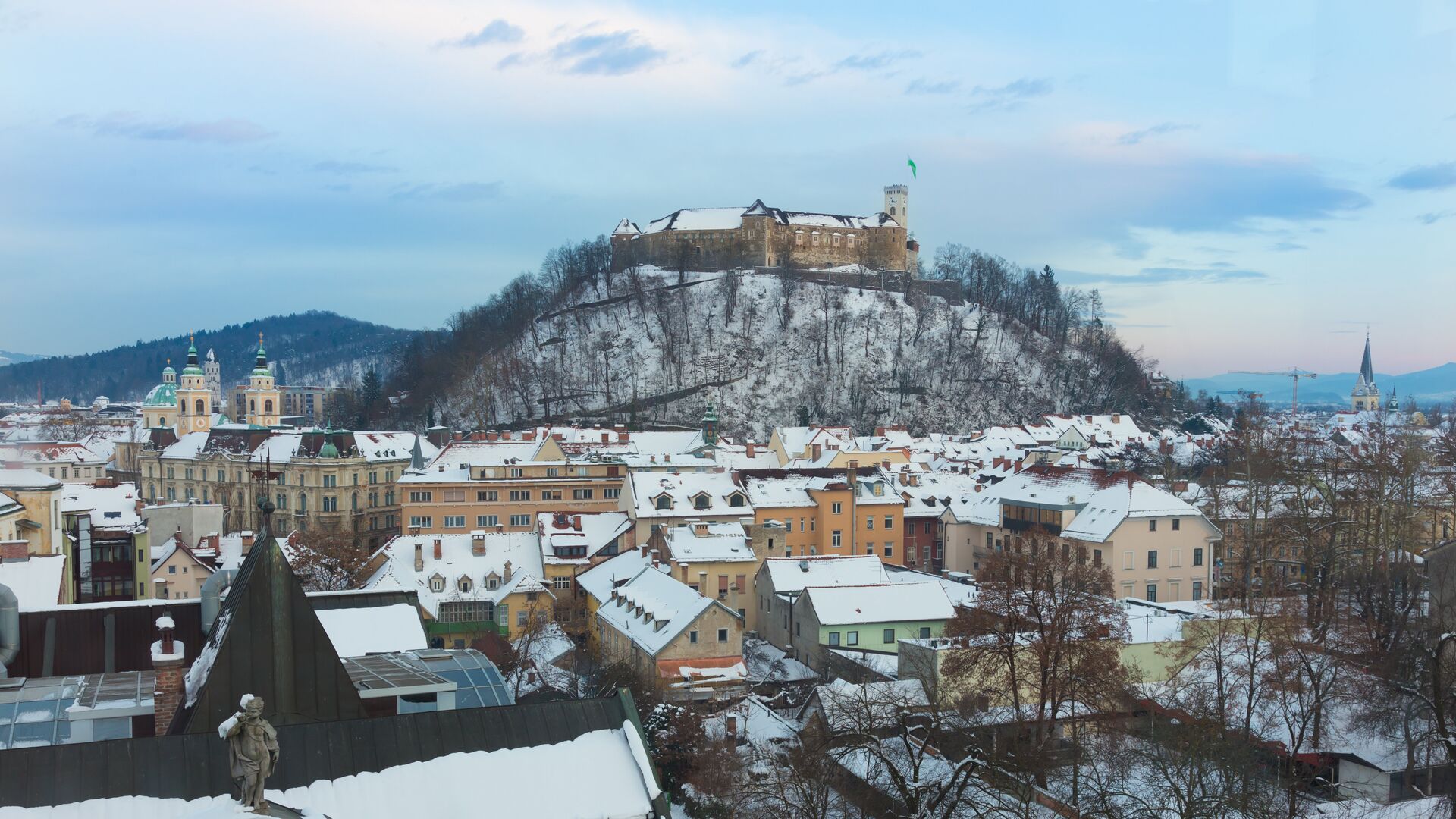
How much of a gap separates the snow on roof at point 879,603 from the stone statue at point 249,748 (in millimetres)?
28975

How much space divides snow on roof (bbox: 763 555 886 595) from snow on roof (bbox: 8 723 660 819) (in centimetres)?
2916

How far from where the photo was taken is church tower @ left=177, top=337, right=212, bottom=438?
8806 cm

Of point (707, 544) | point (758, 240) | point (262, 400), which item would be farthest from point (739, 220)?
point (707, 544)

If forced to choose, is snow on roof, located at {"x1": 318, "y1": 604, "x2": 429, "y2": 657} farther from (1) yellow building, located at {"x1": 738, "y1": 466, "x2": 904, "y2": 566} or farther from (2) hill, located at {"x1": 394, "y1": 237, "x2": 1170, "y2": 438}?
(2) hill, located at {"x1": 394, "y1": 237, "x2": 1170, "y2": 438}

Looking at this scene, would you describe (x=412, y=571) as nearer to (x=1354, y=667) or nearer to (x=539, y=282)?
(x=1354, y=667)

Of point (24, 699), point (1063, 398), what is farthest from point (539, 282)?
point (24, 699)

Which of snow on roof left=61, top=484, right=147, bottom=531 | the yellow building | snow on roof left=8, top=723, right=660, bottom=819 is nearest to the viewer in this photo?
snow on roof left=8, top=723, right=660, bottom=819

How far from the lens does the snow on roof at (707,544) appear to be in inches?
1711

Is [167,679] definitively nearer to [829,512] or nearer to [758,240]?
[829,512]

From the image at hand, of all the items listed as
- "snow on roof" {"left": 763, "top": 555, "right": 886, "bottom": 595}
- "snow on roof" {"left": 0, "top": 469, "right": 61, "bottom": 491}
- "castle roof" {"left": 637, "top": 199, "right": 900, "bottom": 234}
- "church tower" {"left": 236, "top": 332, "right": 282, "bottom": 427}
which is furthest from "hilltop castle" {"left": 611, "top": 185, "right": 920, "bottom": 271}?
"snow on roof" {"left": 0, "top": 469, "right": 61, "bottom": 491}

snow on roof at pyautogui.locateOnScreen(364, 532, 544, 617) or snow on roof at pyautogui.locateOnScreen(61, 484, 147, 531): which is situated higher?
snow on roof at pyautogui.locateOnScreen(61, 484, 147, 531)

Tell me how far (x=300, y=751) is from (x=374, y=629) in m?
7.25

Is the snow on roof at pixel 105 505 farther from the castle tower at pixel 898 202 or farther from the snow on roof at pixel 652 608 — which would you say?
the castle tower at pixel 898 202

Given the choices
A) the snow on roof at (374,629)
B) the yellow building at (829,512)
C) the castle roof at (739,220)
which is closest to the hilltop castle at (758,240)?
the castle roof at (739,220)
